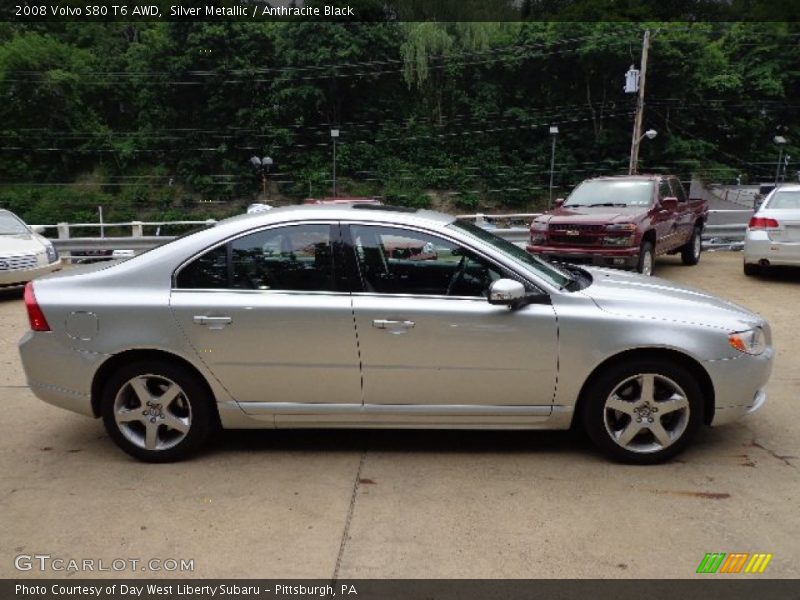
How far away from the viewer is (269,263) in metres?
3.89

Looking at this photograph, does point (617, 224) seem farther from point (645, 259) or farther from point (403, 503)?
point (403, 503)

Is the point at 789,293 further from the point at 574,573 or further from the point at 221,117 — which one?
the point at 221,117

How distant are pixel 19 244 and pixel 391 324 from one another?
8395mm

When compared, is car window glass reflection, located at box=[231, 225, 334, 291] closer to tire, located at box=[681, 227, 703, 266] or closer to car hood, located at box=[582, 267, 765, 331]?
car hood, located at box=[582, 267, 765, 331]

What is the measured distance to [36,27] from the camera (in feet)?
203

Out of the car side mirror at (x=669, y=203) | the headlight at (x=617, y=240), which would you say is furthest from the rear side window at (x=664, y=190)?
the headlight at (x=617, y=240)

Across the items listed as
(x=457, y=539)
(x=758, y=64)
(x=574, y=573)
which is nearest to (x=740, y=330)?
(x=574, y=573)

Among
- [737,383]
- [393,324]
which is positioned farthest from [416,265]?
[737,383]

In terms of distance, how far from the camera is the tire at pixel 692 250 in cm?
1170

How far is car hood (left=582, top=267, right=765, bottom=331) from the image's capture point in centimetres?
375

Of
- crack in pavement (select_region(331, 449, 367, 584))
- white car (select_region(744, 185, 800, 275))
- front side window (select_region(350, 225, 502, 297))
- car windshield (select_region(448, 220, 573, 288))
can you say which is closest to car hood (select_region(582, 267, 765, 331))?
car windshield (select_region(448, 220, 573, 288))
